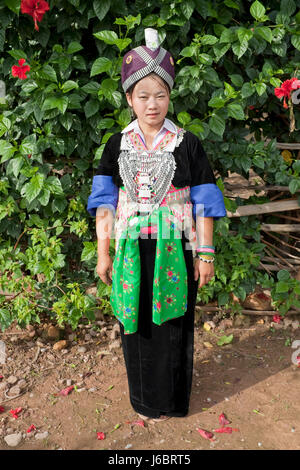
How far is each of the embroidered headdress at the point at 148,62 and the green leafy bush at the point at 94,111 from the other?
1.89 ft

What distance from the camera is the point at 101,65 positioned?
2514 mm

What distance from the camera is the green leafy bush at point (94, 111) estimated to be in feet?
8.44

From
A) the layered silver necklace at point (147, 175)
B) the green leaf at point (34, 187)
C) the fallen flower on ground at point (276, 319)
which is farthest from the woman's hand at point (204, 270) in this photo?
the fallen flower on ground at point (276, 319)

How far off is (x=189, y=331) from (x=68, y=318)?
42.4 inches

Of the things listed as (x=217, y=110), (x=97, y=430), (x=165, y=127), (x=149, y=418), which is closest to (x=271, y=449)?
(x=149, y=418)

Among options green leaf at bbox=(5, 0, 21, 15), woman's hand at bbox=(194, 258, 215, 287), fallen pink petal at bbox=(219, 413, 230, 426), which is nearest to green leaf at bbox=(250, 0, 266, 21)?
green leaf at bbox=(5, 0, 21, 15)

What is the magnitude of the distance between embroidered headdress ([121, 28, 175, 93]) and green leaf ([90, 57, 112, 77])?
58cm

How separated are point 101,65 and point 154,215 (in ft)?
3.25

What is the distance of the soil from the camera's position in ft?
8.18

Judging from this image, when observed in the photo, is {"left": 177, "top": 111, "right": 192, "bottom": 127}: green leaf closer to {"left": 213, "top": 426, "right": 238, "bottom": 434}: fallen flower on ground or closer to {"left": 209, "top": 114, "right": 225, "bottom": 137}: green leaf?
{"left": 209, "top": 114, "right": 225, "bottom": 137}: green leaf

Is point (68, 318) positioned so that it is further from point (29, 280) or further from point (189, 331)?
point (189, 331)

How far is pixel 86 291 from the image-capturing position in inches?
136

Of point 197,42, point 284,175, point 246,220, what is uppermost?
point 197,42

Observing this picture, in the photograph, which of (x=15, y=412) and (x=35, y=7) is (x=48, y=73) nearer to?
(x=35, y=7)
